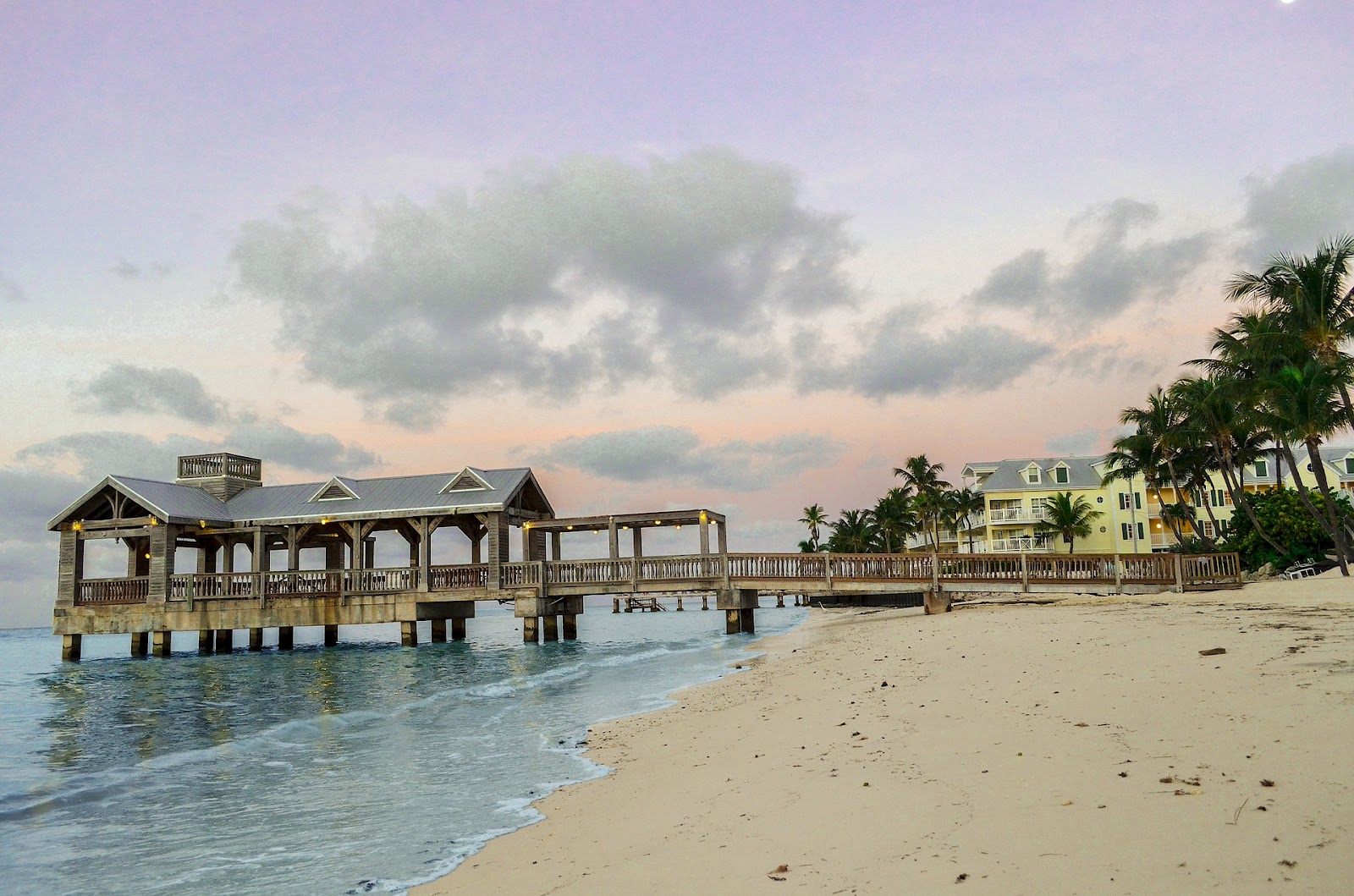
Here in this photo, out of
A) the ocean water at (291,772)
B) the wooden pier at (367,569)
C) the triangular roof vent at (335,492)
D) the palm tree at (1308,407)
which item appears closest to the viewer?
the ocean water at (291,772)

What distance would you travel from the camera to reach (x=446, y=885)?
19.6 feet

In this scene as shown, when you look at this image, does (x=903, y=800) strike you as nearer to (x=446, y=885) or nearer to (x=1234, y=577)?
(x=446, y=885)

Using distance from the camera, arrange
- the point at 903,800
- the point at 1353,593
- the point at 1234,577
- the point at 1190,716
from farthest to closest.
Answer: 1. the point at 1234,577
2. the point at 1353,593
3. the point at 1190,716
4. the point at 903,800

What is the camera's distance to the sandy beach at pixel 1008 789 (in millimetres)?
4219

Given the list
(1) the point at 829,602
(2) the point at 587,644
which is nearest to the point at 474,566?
(2) the point at 587,644

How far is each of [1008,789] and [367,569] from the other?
3577cm

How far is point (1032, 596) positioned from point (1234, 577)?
6.87 metres

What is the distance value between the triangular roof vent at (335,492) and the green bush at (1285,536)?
121ft

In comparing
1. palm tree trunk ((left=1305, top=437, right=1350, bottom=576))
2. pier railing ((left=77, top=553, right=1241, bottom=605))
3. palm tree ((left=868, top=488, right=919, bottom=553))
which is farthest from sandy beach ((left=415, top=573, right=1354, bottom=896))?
palm tree ((left=868, top=488, right=919, bottom=553))

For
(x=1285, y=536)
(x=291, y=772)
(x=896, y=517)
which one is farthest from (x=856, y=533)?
(x=291, y=772)

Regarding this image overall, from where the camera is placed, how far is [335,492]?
38562 mm

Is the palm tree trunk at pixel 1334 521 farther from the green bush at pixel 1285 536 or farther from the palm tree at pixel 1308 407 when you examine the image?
the green bush at pixel 1285 536

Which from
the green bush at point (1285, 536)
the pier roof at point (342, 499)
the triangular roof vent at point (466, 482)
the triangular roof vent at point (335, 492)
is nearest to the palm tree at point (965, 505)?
the green bush at point (1285, 536)

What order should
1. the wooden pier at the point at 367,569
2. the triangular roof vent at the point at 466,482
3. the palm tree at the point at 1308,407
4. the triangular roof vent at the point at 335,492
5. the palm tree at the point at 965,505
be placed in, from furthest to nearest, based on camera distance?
the palm tree at the point at 965,505, the triangular roof vent at the point at 335,492, the triangular roof vent at the point at 466,482, the wooden pier at the point at 367,569, the palm tree at the point at 1308,407
